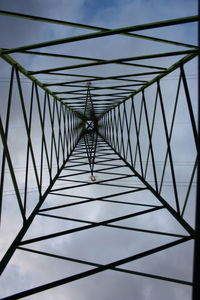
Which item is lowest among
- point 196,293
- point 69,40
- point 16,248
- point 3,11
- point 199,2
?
point 16,248

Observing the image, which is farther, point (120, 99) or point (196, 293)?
point (120, 99)

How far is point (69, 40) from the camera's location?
4020 mm

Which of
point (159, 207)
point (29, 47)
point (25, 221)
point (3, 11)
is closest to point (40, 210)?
point (25, 221)

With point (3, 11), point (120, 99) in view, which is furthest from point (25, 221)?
point (120, 99)

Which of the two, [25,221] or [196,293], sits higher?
[196,293]

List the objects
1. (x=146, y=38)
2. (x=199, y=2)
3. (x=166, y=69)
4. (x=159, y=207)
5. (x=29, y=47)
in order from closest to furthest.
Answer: (x=199, y=2) → (x=29, y=47) → (x=146, y=38) → (x=159, y=207) → (x=166, y=69)

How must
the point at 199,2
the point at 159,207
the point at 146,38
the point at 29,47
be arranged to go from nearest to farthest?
the point at 199,2 → the point at 29,47 → the point at 146,38 → the point at 159,207

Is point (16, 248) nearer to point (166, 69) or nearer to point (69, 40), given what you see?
point (69, 40)

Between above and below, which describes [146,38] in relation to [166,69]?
above

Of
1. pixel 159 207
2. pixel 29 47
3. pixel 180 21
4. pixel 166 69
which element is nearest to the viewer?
pixel 180 21

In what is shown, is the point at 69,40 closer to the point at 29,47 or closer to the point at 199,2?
the point at 29,47

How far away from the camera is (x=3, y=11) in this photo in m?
4.34

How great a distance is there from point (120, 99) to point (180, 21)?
347 inches

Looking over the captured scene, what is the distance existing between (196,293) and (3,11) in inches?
223
